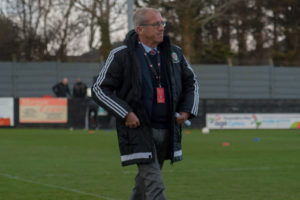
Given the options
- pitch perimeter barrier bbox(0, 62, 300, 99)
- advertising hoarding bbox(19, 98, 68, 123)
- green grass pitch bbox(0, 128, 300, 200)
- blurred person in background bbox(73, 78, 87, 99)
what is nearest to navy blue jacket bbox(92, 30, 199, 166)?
green grass pitch bbox(0, 128, 300, 200)

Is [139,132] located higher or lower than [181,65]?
lower

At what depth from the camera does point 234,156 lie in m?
14.4

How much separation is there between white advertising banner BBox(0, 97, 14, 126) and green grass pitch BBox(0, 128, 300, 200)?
10.9m

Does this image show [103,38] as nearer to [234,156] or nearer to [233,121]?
[233,121]

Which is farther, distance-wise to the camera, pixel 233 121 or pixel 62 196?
pixel 233 121

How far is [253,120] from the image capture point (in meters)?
28.8

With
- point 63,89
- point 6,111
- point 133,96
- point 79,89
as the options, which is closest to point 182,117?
point 133,96

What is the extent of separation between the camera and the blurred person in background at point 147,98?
5766mm

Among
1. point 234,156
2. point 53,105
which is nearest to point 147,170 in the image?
point 234,156

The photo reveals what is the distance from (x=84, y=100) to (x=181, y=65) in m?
23.0

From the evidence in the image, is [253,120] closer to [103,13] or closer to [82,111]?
[82,111]

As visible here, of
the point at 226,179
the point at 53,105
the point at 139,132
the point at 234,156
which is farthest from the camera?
the point at 53,105

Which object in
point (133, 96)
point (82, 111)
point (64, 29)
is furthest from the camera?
point (64, 29)

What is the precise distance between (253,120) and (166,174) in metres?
18.4
